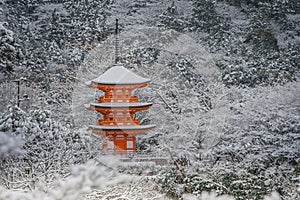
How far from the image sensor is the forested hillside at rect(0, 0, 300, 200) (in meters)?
8.30

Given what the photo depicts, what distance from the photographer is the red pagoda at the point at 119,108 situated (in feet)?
44.6

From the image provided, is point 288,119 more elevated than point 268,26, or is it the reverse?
point 268,26

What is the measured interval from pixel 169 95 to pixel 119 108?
93.4 inches

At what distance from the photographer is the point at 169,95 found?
51.4 ft

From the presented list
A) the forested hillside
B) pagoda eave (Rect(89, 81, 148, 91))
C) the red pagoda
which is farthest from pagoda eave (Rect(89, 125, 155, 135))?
pagoda eave (Rect(89, 81, 148, 91))

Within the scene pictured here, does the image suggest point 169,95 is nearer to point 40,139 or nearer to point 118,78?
point 118,78

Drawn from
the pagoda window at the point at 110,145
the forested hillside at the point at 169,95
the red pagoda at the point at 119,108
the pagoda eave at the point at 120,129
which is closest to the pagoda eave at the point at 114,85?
the red pagoda at the point at 119,108

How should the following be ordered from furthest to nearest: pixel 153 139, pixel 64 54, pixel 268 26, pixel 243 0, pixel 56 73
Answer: pixel 243 0, pixel 268 26, pixel 64 54, pixel 56 73, pixel 153 139

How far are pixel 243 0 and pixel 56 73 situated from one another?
1292 centimetres

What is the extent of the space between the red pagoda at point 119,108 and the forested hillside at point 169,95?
0.52 meters

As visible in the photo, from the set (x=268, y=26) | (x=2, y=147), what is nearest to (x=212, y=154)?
(x=2, y=147)

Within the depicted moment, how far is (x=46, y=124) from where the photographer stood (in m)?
11.6

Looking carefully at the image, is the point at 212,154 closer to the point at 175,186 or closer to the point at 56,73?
the point at 175,186

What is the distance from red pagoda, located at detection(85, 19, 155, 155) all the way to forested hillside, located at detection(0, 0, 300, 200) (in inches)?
20.6
